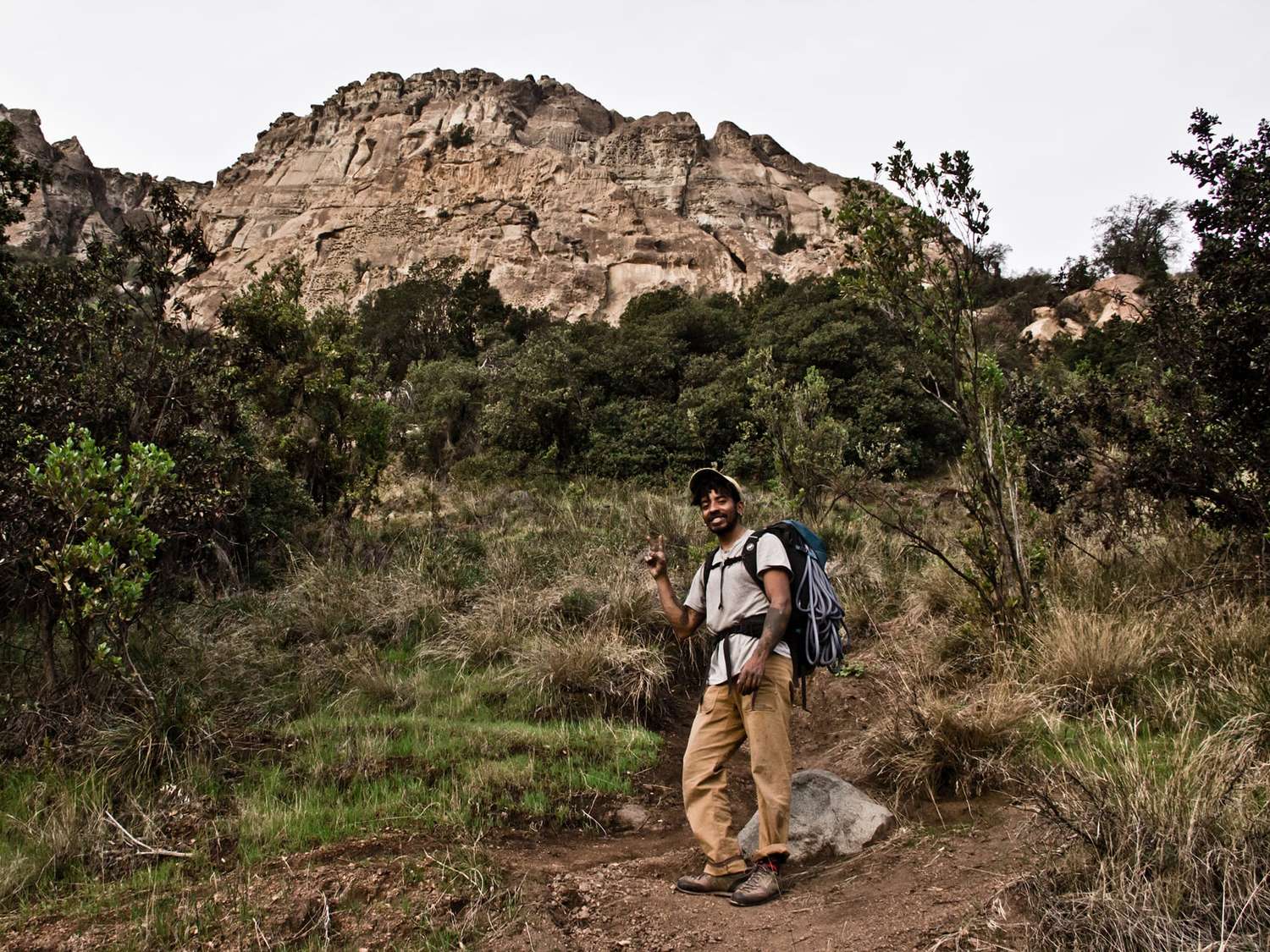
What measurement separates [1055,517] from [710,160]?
2578 inches

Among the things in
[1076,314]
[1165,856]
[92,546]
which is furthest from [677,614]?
[1076,314]

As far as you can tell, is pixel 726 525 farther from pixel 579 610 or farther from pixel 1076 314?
pixel 1076 314

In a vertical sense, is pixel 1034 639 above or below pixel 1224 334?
below

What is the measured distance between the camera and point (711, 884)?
3.54 metres

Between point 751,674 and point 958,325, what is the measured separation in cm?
367

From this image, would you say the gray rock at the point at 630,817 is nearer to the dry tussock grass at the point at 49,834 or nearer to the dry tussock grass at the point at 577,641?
the dry tussock grass at the point at 577,641

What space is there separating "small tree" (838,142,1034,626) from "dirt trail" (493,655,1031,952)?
2.31m

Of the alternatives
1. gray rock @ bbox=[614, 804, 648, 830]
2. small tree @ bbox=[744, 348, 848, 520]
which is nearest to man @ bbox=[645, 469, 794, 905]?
gray rock @ bbox=[614, 804, 648, 830]

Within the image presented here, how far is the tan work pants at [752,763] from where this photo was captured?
3.61 meters

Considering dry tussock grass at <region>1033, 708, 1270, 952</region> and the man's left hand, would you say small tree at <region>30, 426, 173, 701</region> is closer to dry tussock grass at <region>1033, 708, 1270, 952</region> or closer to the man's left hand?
the man's left hand

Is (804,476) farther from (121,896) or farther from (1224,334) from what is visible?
(121,896)

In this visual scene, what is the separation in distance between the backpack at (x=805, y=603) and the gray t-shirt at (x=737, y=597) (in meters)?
0.04

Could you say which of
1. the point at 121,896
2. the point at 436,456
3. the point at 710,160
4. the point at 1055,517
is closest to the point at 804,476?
the point at 1055,517

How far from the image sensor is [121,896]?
345 cm
